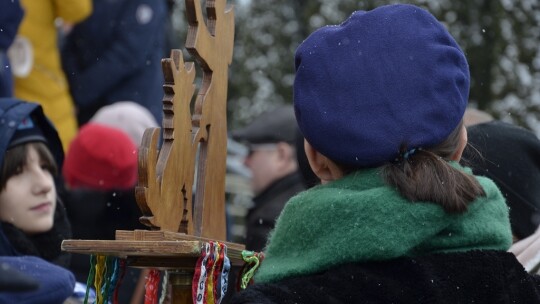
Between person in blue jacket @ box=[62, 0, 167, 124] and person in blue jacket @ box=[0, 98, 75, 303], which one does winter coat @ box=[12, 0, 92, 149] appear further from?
person in blue jacket @ box=[0, 98, 75, 303]

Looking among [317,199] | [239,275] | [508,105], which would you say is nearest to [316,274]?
[317,199]

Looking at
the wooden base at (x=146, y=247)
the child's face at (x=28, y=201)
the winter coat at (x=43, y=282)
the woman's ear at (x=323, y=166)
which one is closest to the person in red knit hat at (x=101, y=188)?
the child's face at (x=28, y=201)

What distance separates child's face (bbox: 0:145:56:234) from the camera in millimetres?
3549

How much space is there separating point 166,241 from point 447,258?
0.53m

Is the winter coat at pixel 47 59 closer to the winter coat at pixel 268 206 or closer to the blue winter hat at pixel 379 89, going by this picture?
the winter coat at pixel 268 206

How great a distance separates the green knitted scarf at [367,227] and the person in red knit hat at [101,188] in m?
2.88

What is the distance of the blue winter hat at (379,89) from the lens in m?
2.22

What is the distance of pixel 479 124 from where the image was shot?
11.3ft

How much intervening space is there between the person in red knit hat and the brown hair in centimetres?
138

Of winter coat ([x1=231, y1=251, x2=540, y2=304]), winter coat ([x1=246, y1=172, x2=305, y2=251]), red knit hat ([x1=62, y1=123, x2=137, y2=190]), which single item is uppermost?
winter coat ([x1=231, y1=251, x2=540, y2=304])

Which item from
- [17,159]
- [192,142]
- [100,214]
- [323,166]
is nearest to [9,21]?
[17,159]

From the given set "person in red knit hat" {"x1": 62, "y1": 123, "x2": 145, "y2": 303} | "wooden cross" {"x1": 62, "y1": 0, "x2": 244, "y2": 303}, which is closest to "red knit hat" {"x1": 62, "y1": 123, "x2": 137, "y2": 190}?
"person in red knit hat" {"x1": 62, "y1": 123, "x2": 145, "y2": 303}

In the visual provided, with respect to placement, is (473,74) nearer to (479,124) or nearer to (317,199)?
(479,124)

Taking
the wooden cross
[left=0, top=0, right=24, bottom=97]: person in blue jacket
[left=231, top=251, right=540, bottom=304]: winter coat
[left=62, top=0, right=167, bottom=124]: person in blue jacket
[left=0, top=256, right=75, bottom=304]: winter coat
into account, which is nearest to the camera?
[left=231, top=251, right=540, bottom=304]: winter coat
